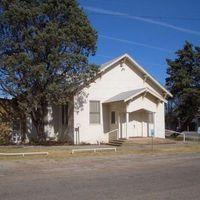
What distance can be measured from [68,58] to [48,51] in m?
1.53

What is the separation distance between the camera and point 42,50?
1160 inches

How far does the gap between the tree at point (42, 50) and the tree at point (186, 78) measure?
15.1 m

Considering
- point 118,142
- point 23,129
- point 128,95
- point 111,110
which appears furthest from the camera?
point 23,129

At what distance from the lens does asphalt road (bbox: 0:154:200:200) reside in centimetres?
1047

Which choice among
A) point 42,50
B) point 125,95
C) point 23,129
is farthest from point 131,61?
point 23,129

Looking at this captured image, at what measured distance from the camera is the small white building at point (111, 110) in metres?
32.9

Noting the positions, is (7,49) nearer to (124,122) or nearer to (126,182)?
(124,122)

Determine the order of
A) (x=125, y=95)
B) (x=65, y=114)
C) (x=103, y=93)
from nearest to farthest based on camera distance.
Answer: (x=125, y=95), (x=103, y=93), (x=65, y=114)

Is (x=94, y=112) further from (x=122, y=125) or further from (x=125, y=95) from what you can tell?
(x=125, y=95)

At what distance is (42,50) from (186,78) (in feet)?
62.6

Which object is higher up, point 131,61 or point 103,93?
point 131,61

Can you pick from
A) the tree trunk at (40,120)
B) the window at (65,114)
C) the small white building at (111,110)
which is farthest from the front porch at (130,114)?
the tree trunk at (40,120)

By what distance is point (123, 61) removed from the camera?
3528cm

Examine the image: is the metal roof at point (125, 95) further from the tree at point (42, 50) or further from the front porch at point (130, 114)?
the tree at point (42, 50)
